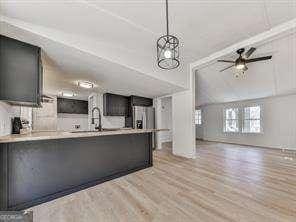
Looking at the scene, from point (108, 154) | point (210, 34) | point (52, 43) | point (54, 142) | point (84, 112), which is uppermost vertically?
point (210, 34)

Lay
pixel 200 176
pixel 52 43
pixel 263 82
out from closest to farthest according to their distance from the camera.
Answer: pixel 52 43 < pixel 200 176 < pixel 263 82

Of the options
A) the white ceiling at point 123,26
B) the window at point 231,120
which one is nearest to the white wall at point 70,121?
the white ceiling at point 123,26

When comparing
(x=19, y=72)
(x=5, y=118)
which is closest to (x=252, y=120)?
(x=19, y=72)

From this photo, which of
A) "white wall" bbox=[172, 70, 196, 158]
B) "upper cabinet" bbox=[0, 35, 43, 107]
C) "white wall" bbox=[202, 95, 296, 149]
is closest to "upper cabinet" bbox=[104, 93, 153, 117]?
"white wall" bbox=[172, 70, 196, 158]

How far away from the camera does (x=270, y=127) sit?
6.88 metres

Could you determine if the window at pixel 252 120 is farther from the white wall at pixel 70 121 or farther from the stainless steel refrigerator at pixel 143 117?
the white wall at pixel 70 121

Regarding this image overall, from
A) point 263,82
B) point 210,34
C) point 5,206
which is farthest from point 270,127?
point 5,206

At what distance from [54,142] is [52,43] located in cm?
147

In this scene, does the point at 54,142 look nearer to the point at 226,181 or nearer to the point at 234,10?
the point at 226,181

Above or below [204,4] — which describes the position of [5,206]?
below

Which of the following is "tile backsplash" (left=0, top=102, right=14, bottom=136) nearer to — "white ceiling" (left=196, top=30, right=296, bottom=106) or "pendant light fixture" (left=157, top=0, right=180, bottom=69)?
"pendant light fixture" (left=157, top=0, right=180, bottom=69)

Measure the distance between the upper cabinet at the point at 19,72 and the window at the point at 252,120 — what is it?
8.20 m

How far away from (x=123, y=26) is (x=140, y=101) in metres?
4.00

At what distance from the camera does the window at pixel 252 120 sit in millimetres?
7297
